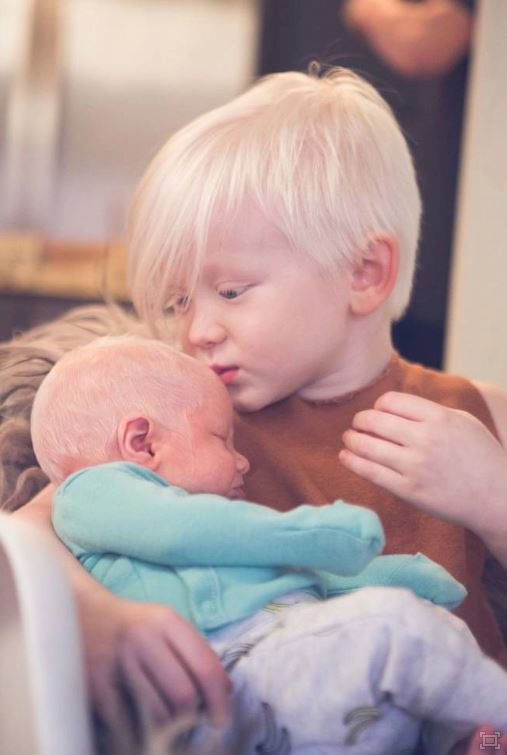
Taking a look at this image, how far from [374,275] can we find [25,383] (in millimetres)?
367

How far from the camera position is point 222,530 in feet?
2.45

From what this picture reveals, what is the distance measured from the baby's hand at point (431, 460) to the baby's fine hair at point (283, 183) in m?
0.21

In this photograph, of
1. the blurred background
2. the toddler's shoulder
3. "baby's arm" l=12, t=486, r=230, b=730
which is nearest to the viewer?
"baby's arm" l=12, t=486, r=230, b=730

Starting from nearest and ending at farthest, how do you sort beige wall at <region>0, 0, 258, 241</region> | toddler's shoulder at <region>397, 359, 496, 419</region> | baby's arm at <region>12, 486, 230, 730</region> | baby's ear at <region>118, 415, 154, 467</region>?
1. baby's arm at <region>12, 486, 230, 730</region>
2. baby's ear at <region>118, 415, 154, 467</region>
3. toddler's shoulder at <region>397, 359, 496, 419</region>
4. beige wall at <region>0, 0, 258, 241</region>

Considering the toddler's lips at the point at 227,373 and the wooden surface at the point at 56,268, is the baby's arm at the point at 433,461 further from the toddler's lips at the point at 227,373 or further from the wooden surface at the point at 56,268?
the wooden surface at the point at 56,268

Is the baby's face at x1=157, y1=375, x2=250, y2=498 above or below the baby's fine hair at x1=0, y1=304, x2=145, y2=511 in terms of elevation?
above

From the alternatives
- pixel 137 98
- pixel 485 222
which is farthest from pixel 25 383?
pixel 137 98

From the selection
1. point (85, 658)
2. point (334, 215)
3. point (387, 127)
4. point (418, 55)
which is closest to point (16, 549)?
point (85, 658)

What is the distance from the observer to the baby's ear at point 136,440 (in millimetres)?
840

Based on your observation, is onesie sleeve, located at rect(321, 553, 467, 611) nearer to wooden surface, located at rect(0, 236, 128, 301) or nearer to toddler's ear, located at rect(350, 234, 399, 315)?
toddler's ear, located at rect(350, 234, 399, 315)

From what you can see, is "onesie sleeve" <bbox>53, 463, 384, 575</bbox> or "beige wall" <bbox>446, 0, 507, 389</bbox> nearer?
"onesie sleeve" <bbox>53, 463, 384, 575</bbox>

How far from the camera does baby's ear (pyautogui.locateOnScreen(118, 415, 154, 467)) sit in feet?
2.76

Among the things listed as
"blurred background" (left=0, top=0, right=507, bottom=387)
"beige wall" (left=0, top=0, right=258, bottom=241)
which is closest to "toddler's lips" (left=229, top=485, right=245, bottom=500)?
"blurred background" (left=0, top=0, right=507, bottom=387)

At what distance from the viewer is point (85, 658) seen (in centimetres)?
70
